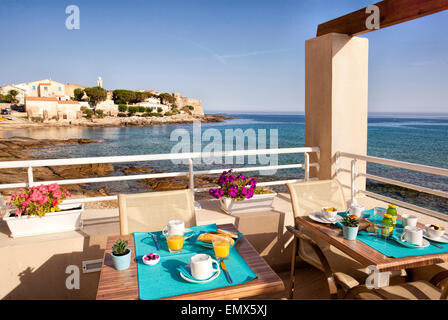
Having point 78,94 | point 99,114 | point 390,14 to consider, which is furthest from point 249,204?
point 78,94

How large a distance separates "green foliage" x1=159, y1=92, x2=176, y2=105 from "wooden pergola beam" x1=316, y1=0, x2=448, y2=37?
46228mm

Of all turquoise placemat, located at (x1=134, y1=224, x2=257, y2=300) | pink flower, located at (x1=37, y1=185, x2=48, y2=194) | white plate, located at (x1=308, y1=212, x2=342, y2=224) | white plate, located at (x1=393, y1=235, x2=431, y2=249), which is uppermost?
pink flower, located at (x1=37, y1=185, x2=48, y2=194)

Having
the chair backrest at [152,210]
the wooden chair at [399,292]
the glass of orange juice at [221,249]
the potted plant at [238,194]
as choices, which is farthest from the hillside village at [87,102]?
the wooden chair at [399,292]

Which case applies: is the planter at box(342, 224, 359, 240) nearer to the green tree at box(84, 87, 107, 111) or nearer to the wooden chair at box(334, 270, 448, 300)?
the wooden chair at box(334, 270, 448, 300)

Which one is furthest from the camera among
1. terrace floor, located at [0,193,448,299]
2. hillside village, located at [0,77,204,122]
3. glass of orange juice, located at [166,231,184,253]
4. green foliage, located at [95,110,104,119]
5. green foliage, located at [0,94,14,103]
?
green foliage, located at [95,110,104,119]

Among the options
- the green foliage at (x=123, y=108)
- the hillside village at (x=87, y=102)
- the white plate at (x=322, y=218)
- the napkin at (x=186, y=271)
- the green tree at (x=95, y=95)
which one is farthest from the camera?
the green foliage at (x=123, y=108)

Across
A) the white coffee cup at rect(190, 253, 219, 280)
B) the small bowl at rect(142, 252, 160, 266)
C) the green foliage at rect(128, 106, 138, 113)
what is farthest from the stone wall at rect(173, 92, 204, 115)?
the white coffee cup at rect(190, 253, 219, 280)

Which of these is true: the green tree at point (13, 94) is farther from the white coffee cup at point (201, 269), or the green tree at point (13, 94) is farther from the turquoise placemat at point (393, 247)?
the turquoise placemat at point (393, 247)

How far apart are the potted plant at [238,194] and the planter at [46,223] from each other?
1048mm

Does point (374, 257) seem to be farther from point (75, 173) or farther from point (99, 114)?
point (99, 114)

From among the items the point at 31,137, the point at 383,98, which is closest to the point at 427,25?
the point at 383,98

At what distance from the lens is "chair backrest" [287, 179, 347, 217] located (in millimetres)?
2137

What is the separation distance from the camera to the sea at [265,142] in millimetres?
19953

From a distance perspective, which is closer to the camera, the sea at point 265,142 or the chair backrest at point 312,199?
the chair backrest at point 312,199
